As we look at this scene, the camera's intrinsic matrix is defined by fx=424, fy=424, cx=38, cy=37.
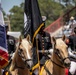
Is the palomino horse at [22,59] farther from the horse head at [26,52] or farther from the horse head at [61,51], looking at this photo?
the horse head at [61,51]

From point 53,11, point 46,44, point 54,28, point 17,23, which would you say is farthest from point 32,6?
point 53,11

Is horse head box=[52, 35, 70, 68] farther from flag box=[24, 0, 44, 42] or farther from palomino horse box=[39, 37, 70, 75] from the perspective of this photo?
flag box=[24, 0, 44, 42]

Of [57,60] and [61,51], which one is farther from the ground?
[61,51]

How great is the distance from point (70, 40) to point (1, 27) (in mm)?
5970

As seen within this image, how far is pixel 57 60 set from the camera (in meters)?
10.2

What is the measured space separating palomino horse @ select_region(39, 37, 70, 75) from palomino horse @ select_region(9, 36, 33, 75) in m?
0.77

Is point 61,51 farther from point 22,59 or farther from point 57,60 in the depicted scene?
point 22,59

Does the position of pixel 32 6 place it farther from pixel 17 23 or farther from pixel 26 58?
pixel 17 23

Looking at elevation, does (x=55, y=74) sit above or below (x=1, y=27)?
below

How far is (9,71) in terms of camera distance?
9.83m

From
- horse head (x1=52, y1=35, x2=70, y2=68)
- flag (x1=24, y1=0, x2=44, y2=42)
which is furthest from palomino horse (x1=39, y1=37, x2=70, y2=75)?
flag (x1=24, y1=0, x2=44, y2=42)

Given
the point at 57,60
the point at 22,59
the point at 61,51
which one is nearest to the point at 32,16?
the point at 57,60

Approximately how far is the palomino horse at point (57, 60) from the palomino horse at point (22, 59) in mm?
768

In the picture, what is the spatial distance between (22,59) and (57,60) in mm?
1132
